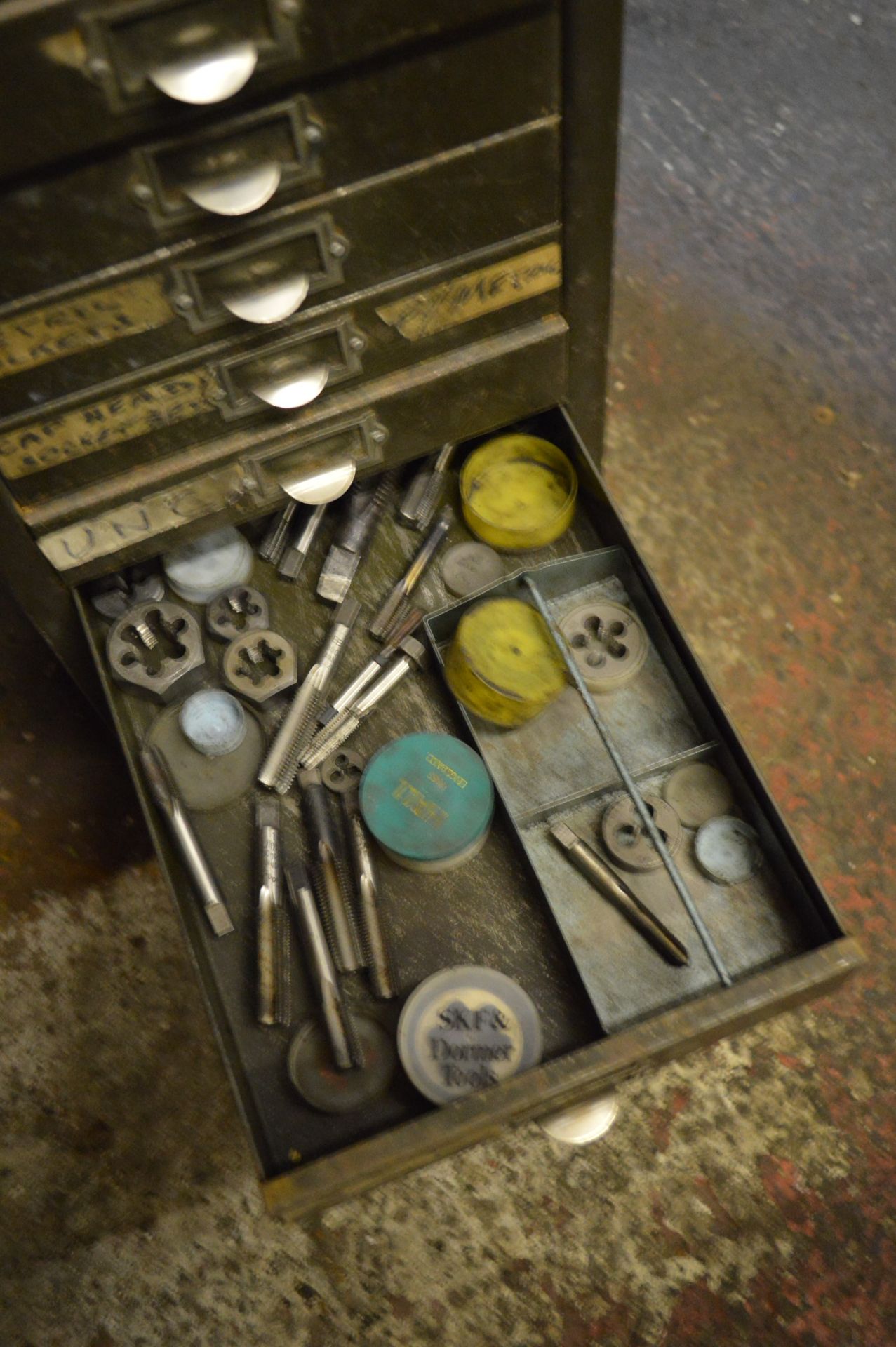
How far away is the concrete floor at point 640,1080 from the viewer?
3.93 ft

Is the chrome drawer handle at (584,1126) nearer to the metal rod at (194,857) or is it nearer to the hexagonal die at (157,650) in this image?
the metal rod at (194,857)

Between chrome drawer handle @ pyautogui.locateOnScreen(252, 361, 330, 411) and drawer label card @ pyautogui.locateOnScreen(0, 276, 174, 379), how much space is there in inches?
4.4

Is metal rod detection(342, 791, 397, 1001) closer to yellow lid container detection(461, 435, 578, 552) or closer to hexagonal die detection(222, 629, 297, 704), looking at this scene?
hexagonal die detection(222, 629, 297, 704)

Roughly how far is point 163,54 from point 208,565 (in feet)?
1.75

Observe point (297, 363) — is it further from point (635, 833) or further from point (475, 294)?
point (635, 833)

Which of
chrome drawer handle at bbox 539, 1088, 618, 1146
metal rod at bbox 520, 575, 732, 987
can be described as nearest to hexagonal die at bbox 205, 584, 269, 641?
metal rod at bbox 520, 575, 732, 987

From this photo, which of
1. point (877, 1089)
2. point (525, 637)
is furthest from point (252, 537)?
point (877, 1089)

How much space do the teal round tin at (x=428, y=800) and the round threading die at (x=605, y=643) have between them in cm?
14

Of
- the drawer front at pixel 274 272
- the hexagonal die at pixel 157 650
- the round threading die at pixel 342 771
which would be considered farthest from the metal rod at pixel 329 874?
the drawer front at pixel 274 272

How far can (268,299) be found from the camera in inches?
33.1

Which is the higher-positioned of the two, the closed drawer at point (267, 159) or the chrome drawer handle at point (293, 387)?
the closed drawer at point (267, 159)

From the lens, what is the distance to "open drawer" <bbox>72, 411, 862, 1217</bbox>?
2.75ft

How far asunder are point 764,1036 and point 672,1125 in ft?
0.48

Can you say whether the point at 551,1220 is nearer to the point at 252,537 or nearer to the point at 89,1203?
the point at 89,1203
